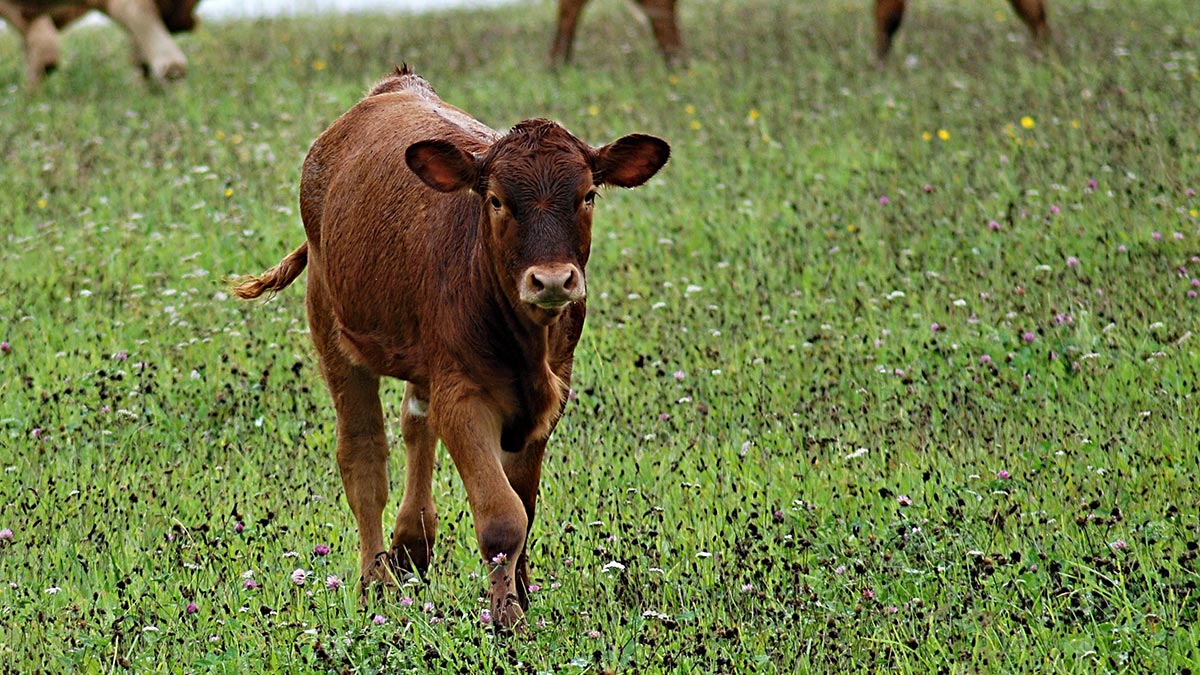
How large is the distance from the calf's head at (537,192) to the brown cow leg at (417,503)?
949 mm

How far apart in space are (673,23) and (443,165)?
33.2 ft

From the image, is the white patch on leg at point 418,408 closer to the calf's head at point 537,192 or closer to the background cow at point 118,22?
the calf's head at point 537,192

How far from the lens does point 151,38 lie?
14992 mm

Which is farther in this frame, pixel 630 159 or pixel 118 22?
pixel 118 22

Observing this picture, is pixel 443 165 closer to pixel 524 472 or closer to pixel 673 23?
pixel 524 472

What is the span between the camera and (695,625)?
17.0ft

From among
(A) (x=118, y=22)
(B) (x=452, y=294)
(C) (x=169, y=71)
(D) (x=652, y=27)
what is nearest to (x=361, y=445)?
(B) (x=452, y=294)

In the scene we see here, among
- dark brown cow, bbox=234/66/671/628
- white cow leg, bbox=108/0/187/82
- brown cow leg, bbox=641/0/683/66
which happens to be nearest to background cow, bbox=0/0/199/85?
white cow leg, bbox=108/0/187/82

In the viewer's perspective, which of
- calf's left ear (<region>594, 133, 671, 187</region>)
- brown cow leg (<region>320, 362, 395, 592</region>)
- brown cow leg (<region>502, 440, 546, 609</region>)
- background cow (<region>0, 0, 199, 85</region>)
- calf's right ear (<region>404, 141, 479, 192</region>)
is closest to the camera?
calf's right ear (<region>404, 141, 479, 192</region>)

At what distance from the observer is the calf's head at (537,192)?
5.03m

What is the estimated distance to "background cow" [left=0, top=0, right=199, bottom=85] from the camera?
14.8m

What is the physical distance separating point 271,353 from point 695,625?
4101 millimetres

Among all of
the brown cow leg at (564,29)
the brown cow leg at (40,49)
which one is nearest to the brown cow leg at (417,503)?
the brown cow leg at (564,29)

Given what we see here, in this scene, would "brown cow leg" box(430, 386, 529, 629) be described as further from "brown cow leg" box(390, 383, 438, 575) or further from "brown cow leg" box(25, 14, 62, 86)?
"brown cow leg" box(25, 14, 62, 86)
